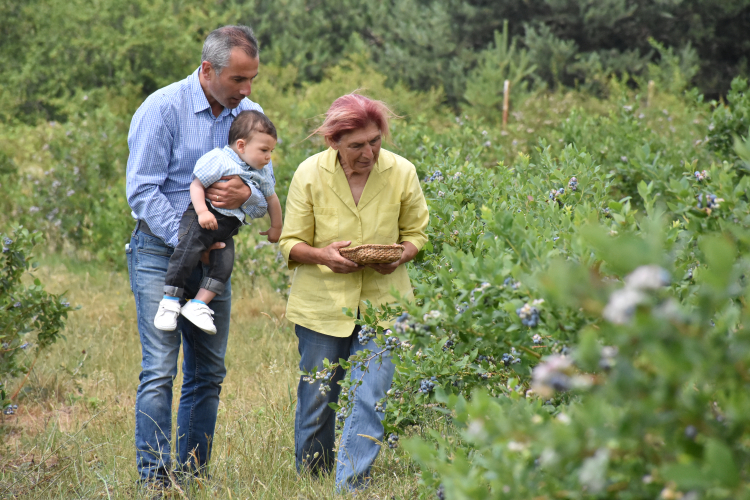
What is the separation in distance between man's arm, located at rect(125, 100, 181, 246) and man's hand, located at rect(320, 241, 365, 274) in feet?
2.18

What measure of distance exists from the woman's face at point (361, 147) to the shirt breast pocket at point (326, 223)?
0.21 metres

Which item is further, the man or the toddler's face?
the toddler's face

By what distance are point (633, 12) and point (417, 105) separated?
253 inches

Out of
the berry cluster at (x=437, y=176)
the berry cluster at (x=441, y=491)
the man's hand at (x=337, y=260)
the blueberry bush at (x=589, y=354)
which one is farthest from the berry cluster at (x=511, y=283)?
the berry cluster at (x=437, y=176)

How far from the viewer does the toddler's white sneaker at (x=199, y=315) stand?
3.20 m

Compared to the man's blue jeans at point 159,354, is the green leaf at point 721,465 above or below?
above

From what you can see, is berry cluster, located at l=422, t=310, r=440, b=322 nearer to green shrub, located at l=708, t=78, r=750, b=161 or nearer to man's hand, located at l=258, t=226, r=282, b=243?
man's hand, located at l=258, t=226, r=282, b=243

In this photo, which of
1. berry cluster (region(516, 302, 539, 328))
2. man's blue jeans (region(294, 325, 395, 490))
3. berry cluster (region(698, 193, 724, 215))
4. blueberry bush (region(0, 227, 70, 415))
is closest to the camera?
berry cluster (region(516, 302, 539, 328))

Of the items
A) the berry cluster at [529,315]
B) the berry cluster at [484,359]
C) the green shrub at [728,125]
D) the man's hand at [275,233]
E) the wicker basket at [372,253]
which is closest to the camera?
the berry cluster at [529,315]

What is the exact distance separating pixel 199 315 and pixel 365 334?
0.75m

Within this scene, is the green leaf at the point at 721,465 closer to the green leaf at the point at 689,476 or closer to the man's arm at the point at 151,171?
the green leaf at the point at 689,476

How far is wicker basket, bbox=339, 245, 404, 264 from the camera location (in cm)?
303

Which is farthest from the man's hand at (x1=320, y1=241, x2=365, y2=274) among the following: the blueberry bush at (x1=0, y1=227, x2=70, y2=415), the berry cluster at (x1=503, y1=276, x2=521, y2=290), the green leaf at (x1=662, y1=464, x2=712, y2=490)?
the green leaf at (x1=662, y1=464, x2=712, y2=490)

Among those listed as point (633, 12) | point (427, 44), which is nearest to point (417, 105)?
point (427, 44)
